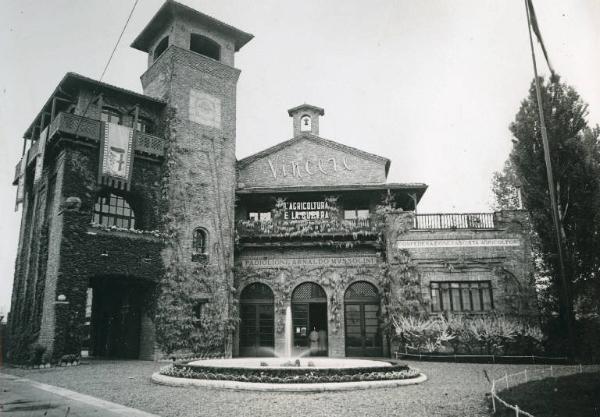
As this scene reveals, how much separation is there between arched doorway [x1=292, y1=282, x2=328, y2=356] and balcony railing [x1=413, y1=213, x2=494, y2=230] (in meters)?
5.95

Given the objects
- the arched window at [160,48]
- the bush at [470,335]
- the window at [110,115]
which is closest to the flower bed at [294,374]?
the bush at [470,335]

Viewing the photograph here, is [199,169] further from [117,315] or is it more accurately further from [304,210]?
[117,315]

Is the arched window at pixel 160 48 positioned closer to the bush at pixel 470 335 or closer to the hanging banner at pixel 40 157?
the hanging banner at pixel 40 157

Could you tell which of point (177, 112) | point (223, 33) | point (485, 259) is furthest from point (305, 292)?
point (223, 33)

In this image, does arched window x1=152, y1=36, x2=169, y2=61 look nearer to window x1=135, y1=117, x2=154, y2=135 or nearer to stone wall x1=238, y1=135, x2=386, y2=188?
window x1=135, y1=117, x2=154, y2=135

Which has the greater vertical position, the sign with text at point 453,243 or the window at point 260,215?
the window at point 260,215

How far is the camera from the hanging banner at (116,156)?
19.9 meters

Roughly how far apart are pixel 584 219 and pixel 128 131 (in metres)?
19.0

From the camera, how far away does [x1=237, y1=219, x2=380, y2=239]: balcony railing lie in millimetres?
23219

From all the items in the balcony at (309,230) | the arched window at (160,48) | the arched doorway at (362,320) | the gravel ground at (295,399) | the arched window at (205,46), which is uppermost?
the arched window at (205,46)

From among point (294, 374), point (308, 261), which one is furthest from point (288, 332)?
point (294, 374)

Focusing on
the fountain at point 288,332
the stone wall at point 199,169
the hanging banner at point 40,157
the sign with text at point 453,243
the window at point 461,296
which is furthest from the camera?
the fountain at point 288,332

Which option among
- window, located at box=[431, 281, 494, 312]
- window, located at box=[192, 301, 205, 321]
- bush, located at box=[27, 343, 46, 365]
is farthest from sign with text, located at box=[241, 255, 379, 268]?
bush, located at box=[27, 343, 46, 365]

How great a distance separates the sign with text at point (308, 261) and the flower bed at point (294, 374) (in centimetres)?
1107
